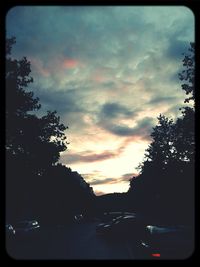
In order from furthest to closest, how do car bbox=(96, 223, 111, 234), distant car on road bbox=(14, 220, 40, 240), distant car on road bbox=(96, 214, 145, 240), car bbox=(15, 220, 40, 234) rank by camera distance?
car bbox=(96, 223, 111, 234)
car bbox=(15, 220, 40, 234)
distant car on road bbox=(14, 220, 40, 240)
distant car on road bbox=(96, 214, 145, 240)

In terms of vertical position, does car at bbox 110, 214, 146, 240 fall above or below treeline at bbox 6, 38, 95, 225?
below

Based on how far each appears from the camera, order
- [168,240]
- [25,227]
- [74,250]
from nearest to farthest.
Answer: [168,240], [74,250], [25,227]

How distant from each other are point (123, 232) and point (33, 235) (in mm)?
7116

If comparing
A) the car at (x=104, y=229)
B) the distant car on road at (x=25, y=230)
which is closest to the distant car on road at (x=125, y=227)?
the car at (x=104, y=229)

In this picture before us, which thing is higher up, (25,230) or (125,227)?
(125,227)

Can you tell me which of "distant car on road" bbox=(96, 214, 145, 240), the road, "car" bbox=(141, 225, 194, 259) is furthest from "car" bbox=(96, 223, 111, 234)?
"car" bbox=(141, 225, 194, 259)

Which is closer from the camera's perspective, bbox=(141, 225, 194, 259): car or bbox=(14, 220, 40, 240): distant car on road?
bbox=(141, 225, 194, 259): car

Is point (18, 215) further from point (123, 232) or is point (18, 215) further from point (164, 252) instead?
point (164, 252)

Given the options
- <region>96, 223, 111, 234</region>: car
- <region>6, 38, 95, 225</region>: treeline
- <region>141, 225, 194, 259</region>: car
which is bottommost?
<region>96, 223, 111, 234</region>: car

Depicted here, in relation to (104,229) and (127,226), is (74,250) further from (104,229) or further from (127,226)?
(104,229)

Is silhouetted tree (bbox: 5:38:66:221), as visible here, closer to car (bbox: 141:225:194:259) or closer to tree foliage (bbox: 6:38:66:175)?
tree foliage (bbox: 6:38:66:175)

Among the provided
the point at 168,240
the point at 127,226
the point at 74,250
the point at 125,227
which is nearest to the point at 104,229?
the point at 125,227

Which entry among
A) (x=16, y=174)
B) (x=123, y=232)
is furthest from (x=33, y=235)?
(x=123, y=232)

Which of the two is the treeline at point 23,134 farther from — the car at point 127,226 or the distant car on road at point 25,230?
the car at point 127,226
